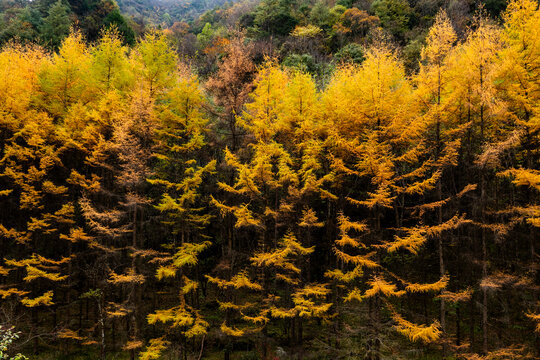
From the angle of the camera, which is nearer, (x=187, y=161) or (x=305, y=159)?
(x=305, y=159)

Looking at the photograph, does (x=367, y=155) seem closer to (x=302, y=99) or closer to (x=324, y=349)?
(x=302, y=99)

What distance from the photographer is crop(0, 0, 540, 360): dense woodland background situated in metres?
12.2

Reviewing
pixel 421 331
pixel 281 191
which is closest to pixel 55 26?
pixel 281 191

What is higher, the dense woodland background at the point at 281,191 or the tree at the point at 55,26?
the tree at the point at 55,26

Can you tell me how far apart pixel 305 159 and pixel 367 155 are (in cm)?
258

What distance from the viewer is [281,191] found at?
47.7 feet

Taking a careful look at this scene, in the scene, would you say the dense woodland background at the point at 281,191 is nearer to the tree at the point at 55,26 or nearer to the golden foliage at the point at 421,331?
the golden foliage at the point at 421,331

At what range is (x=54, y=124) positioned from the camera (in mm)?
16078

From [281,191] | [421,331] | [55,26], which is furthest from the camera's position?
[55,26]

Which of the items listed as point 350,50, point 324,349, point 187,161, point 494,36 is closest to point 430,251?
point 324,349

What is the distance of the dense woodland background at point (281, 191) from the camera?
479 inches

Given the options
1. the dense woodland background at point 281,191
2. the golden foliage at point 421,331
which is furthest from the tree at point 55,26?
the golden foliage at point 421,331

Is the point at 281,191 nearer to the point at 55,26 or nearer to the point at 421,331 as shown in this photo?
the point at 421,331

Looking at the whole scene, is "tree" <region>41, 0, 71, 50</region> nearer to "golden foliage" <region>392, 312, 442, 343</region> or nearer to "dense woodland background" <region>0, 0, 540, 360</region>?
"dense woodland background" <region>0, 0, 540, 360</region>
